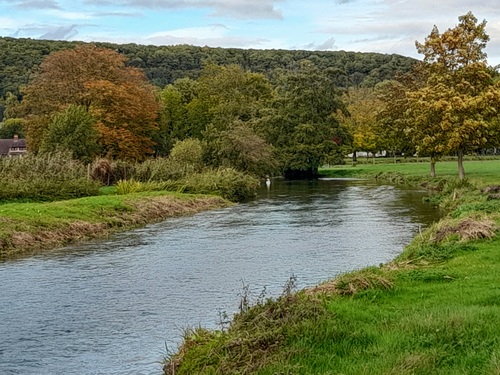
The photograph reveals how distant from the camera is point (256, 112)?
8688 centimetres

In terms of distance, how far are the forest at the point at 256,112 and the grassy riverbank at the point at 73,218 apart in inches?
420

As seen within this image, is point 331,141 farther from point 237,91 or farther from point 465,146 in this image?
point 465,146

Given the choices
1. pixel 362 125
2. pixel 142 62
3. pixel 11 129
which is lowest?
pixel 362 125

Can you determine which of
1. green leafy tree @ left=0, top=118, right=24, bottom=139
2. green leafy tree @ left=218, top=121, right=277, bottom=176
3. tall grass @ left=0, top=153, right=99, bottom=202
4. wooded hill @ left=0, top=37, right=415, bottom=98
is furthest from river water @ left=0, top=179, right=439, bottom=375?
wooded hill @ left=0, top=37, right=415, bottom=98

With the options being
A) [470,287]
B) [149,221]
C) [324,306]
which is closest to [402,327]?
[324,306]

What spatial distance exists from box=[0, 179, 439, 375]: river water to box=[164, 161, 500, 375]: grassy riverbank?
1.84m

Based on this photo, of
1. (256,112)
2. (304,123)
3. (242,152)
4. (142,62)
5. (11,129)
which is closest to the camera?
(242,152)

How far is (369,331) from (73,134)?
1805 inches

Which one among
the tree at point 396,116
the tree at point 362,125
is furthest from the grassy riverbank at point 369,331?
the tree at point 362,125

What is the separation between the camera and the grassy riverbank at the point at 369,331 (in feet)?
27.6

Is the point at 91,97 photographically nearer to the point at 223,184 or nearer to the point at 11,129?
the point at 223,184

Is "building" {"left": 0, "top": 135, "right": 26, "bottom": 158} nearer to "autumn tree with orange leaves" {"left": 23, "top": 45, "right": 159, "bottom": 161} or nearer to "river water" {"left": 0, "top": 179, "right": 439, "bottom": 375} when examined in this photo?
"autumn tree with orange leaves" {"left": 23, "top": 45, "right": 159, "bottom": 161}

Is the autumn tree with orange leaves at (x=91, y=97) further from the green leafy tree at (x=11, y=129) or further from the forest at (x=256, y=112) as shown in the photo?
the green leafy tree at (x=11, y=129)

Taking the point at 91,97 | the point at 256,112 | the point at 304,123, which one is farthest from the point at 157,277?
the point at 256,112
